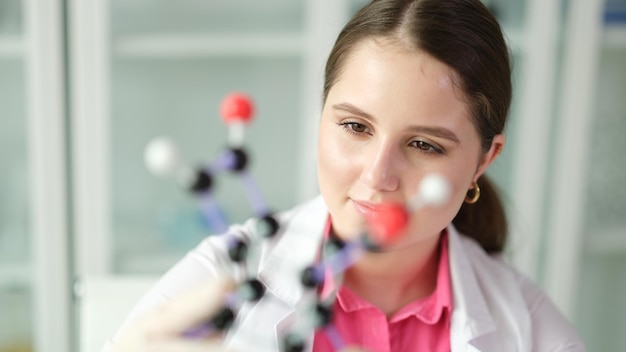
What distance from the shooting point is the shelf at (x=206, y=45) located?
1684 mm

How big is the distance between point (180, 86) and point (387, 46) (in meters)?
1.01

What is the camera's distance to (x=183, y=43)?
5.53ft

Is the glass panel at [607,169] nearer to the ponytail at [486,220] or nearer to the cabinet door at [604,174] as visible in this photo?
the cabinet door at [604,174]

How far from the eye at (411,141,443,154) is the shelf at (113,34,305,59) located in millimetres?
860

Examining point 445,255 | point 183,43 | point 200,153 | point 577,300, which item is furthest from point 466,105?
point 577,300

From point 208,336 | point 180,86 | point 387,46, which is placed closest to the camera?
point 208,336

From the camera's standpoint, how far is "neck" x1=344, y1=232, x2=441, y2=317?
3.53 ft

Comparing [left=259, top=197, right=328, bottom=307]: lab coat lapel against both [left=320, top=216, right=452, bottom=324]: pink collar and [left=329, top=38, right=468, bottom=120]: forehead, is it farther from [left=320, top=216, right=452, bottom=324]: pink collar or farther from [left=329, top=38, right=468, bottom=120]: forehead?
[left=329, top=38, right=468, bottom=120]: forehead

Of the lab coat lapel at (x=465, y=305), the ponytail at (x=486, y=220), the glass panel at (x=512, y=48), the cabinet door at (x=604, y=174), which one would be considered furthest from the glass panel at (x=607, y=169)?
the lab coat lapel at (x=465, y=305)

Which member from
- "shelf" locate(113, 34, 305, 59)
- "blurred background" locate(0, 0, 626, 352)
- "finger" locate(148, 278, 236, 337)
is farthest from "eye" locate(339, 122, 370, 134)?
"shelf" locate(113, 34, 305, 59)

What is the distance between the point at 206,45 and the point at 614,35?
3.08ft

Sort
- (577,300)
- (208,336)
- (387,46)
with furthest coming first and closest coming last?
1. (577,300)
2. (387,46)
3. (208,336)

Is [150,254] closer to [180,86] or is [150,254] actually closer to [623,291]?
[180,86]

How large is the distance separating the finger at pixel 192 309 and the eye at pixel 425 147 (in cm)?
30
